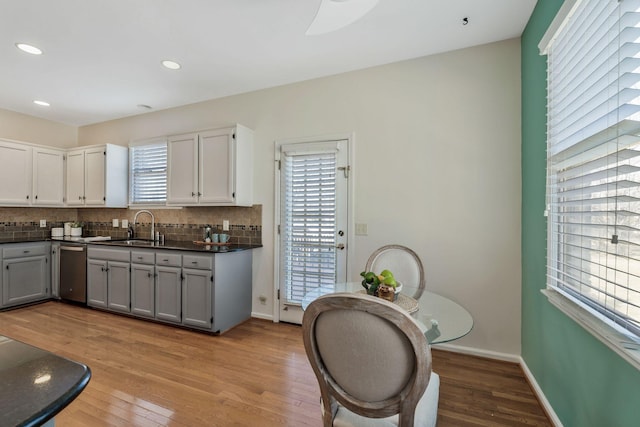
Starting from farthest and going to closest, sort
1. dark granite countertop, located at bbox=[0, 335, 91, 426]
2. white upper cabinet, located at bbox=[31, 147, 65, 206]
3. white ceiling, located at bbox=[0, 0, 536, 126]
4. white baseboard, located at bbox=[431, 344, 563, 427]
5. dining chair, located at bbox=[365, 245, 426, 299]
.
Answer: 1. white upper cabinet, located at bbox=[31, 147, 65, 206]
2. dining chair, located at bbox=[365, 245, 426, 299]
3. white ceiling, located at bbox=[0, 0, 536, 126]
4. white baseboard, located at bbox=[431, 344, 563, 427]
5. dark granite countertop, located at bbox=[0, 335, 91, 426]

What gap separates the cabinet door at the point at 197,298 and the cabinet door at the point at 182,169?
949 millimetres

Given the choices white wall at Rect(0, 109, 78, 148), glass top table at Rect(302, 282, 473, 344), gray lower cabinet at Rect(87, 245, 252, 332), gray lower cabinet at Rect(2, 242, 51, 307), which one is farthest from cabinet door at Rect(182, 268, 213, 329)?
white wall at Rect(0, 109, 78, 148)

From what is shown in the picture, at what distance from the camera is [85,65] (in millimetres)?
3047

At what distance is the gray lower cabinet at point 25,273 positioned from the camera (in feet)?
12.8

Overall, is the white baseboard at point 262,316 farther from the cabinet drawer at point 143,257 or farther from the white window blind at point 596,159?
the white window blind at point 596,159

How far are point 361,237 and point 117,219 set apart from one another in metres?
3.92

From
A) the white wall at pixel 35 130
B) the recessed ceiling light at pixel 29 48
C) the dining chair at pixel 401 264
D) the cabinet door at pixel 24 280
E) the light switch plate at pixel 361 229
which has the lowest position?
the cabinet door at pixel 24 280

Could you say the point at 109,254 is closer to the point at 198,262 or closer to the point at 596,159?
the point at 198,262

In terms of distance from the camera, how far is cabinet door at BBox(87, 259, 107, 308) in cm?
380

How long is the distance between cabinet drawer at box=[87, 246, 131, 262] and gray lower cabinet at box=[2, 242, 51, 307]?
0.93 meters

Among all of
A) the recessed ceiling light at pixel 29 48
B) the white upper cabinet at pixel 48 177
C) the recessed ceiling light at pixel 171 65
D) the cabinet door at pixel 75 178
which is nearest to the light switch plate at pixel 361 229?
the recessed ceiling light at pixel 171 65

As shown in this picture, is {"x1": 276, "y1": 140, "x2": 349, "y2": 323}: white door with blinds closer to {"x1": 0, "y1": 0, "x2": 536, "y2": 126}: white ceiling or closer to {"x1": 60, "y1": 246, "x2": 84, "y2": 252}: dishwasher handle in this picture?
{"x1": 0, "y1": 0, "x2": 536, "y2": 126}: white ceiling

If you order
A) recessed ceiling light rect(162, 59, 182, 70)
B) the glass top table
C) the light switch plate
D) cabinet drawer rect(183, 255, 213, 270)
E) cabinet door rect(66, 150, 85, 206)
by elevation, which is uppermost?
recessed ceiling light rect(162, 59, 182, 70)

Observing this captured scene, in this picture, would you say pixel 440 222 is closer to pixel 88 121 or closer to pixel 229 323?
pixel 229 323
